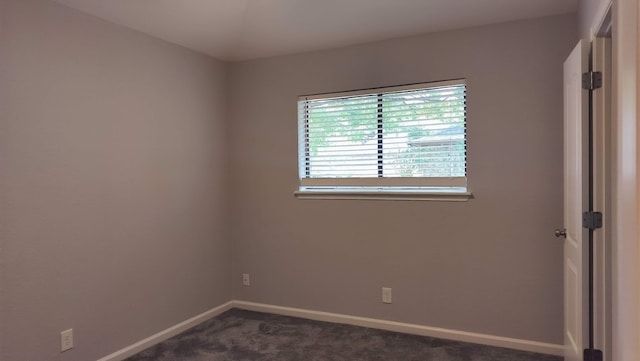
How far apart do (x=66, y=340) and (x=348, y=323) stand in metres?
2.07

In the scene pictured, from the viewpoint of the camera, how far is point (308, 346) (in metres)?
3.12

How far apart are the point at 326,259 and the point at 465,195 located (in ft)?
4.26

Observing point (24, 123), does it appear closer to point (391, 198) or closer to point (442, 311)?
point (391, 198)

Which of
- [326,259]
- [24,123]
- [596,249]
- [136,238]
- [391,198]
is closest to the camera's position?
[596,249]

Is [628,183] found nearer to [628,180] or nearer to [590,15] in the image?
[628,180]

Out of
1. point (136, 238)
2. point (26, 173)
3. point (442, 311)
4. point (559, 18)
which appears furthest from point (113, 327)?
point (559, 18)

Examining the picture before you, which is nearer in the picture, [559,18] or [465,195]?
[559,18]

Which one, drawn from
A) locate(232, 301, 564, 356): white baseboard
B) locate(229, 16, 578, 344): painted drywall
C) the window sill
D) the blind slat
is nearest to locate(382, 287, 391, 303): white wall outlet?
locate(229, 16, 578, 344): painted drywall

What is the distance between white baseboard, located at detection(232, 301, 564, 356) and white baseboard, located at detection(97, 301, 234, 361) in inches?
9.5

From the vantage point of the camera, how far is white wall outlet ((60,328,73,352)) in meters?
2.54

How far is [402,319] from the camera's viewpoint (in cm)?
335

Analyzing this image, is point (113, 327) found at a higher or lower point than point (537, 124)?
lower

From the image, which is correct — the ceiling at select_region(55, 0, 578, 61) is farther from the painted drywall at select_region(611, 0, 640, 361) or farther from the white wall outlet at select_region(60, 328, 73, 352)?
the white wall outlet at select_region(60, 328, 73, 352)

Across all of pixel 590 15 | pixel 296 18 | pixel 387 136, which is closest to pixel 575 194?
pixel 590 15
